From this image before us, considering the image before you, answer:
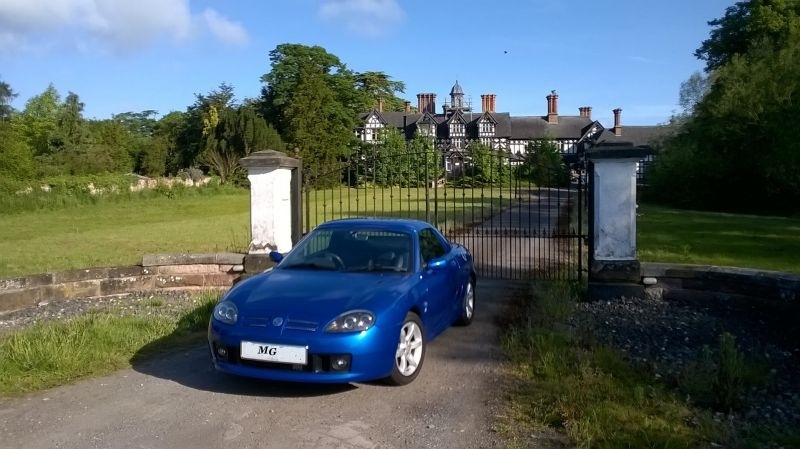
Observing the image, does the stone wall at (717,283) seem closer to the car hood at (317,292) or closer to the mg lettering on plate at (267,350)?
the car hood at (317,292)

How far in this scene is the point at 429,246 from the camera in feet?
23.5

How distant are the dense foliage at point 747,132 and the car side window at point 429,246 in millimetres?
24137

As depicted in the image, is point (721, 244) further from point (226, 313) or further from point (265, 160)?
point (226, 313)

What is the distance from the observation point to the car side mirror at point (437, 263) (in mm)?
6555

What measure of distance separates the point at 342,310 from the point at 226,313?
1.01 metres

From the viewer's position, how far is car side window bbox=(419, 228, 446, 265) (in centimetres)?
682

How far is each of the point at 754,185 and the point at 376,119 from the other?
49.1 metres

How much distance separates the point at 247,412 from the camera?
510cm

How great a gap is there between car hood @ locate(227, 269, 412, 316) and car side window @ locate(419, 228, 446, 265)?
24.6 inches

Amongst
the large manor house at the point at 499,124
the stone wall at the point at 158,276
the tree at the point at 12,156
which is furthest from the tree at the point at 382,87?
the stone wall at the point at 158,276

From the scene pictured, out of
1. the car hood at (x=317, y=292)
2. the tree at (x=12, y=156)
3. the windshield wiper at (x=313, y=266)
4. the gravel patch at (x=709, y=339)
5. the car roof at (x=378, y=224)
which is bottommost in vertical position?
the gravel patch at (x=709, y=339)

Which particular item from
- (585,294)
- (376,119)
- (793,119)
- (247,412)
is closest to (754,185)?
(793,119)

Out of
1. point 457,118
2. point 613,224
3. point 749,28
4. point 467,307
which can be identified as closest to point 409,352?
point 467,307

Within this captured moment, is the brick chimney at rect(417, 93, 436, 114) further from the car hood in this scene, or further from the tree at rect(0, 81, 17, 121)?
the car hood
